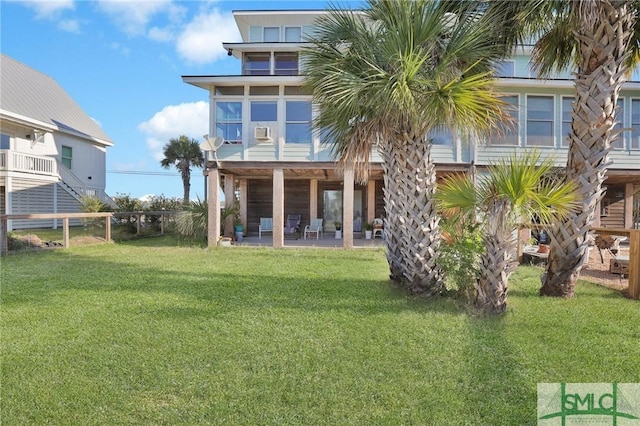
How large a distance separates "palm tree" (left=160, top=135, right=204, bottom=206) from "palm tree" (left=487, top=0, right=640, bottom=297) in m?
21.4

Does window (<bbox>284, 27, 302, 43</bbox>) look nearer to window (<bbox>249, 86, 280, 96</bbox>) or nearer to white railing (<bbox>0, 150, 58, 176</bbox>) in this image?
window (<bbox>249, 86, 280, 96</bbox>)

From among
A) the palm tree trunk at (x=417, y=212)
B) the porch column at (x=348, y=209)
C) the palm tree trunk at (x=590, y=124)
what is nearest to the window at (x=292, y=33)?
the porch column at (x=348, y=209)

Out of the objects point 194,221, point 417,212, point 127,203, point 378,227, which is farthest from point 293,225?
point 417,212

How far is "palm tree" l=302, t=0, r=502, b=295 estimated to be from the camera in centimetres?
531

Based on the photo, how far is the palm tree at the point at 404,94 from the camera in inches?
209

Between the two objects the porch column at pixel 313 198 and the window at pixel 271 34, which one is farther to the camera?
the window at pixel 271 34

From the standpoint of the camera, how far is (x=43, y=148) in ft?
60.0

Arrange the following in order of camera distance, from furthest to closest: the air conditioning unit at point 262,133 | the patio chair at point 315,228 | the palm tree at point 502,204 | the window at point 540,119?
the patio chair at point 315,228 → the window at point 540,119 → the air conditioning unit at point 262,133 → the palm tree at point 502,204

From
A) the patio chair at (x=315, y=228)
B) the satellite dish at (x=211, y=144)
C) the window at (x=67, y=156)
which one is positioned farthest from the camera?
the window at (x=67, y=156)

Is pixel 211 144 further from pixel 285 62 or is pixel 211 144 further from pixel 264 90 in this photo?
pixel 285 62

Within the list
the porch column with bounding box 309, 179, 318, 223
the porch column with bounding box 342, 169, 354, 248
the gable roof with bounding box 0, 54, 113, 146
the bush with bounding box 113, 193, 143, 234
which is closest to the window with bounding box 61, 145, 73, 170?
the gable roof with bounding box 0, 54, 113, 146

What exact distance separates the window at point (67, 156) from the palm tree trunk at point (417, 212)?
66.5 ft

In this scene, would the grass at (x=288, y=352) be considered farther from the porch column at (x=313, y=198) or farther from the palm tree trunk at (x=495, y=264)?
the porch column at (x=313, y=198)

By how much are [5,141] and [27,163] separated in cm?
174
